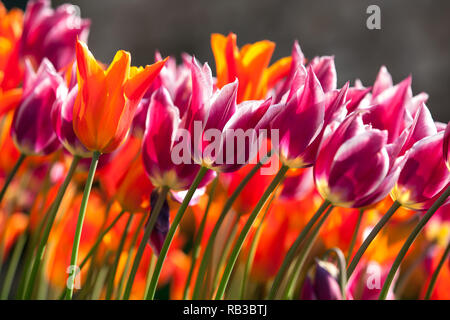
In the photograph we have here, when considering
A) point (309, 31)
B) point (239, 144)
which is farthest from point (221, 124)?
point (309, 31)

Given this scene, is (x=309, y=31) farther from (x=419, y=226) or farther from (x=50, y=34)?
(x=419, y=226)

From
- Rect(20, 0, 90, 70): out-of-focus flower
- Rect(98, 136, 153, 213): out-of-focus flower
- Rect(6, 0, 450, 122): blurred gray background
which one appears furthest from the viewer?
Rect(6, 0, 450, 122): blurred gray background

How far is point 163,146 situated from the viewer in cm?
35

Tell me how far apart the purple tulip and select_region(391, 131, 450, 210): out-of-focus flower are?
0.66 feet

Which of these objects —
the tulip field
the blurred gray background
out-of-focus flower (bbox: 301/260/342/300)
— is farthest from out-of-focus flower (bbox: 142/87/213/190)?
the blurred gray background

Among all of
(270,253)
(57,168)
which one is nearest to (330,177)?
(270,253)

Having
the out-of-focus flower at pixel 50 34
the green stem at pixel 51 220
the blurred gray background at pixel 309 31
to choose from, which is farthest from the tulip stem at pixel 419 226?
the blurred gray background at pixel 309 31

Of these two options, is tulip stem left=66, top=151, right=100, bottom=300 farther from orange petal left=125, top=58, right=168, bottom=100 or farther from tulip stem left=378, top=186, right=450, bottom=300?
tulip stem left=378, top=186, right=450, bottom=300

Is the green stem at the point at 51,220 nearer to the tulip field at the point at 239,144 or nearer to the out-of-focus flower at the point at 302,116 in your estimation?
the tulip field at the point at 239,144

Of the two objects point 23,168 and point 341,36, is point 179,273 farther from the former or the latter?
point 341,36

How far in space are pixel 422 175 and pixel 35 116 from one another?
273 millimetres

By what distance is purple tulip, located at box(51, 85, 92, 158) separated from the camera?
352 millimetres

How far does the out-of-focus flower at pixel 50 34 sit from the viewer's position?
518 millimetres

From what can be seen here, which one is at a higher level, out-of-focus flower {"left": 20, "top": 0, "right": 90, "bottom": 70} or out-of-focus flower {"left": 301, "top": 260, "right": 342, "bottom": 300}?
out-of-focus flower {"left": 20, "top": 0, "right": 90, "bottom": 70}
